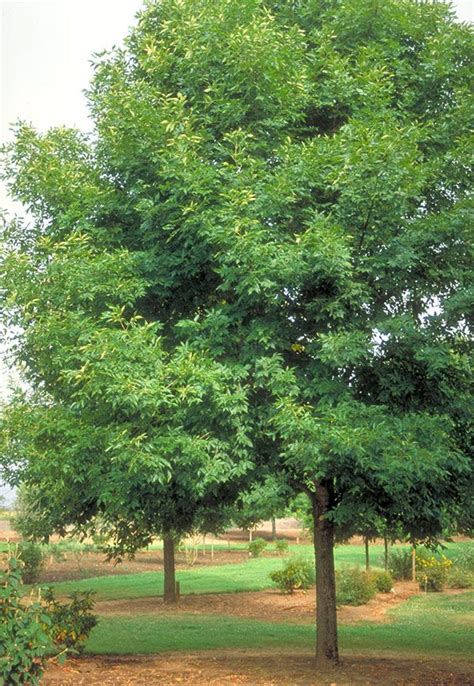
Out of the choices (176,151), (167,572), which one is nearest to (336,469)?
(176,151)

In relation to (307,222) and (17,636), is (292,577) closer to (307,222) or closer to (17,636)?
(307,222)

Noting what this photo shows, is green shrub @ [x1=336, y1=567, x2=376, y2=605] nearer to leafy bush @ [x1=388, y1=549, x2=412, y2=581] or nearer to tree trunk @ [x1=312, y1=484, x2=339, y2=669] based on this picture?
leafy bush @ [x1=388, y1=549, x2=412, y2=581]

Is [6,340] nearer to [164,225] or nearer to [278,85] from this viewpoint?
[164,225]

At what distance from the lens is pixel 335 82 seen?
13.8 metres

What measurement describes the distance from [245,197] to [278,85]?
2.41 metres

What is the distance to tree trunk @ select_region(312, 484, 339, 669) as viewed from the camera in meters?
14.7

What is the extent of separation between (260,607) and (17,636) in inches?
792

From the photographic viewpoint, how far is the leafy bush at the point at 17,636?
9.50m

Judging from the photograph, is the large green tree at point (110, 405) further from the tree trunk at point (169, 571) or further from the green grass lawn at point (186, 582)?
the green grass lawn at point (186, 582)

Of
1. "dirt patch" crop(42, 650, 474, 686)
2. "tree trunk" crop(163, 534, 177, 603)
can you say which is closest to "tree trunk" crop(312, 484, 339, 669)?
"dirt patch" crop(42, 650, 474, 686)

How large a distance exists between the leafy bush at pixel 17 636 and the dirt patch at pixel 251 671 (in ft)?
10.8

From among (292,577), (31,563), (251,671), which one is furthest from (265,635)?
(31,563)

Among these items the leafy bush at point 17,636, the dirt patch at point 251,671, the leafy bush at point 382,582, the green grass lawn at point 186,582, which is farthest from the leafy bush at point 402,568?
the leafy bush at point 17,636

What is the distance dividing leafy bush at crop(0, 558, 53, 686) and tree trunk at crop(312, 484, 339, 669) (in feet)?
20.3
